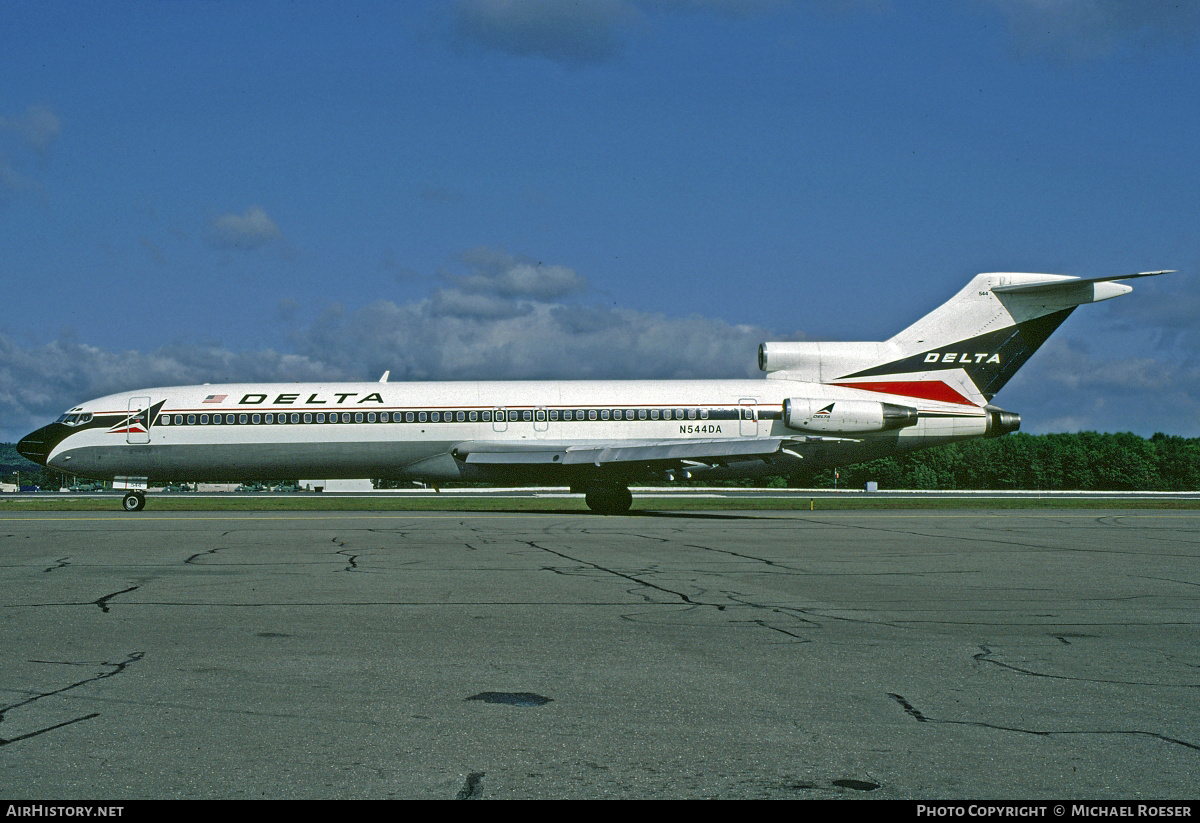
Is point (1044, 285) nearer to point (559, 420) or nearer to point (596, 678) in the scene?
point (559, 420)

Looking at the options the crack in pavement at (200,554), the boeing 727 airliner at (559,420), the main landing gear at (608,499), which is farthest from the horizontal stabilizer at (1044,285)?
the crack in pavement at (200,554)

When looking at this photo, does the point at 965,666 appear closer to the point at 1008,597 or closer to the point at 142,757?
the point at 1008,597

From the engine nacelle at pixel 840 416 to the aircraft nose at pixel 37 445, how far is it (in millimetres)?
22954

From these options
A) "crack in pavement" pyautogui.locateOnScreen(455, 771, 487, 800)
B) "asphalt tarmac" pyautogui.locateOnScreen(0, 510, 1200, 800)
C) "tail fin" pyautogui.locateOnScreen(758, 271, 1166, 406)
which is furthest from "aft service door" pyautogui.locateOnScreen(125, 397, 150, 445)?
"crack in pavement" pyautogui.locateOnScreen(455, 771, 487, 800)

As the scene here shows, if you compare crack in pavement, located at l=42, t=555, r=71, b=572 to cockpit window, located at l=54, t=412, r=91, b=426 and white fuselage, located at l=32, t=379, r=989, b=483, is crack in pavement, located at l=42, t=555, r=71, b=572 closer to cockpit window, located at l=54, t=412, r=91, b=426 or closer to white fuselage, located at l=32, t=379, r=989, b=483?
white fuselage, located at l=32, t=379, r=989, b=483

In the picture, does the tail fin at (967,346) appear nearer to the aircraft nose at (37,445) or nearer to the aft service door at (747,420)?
the aft service door at (747,420)

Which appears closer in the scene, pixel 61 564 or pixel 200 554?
pixel 61 564

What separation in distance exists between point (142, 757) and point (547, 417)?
85.3 feet

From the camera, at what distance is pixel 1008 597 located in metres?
11.4

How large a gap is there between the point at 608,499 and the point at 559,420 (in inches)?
118

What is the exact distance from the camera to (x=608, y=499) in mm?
31703

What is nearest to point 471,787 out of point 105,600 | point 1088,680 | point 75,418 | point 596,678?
point 596,678

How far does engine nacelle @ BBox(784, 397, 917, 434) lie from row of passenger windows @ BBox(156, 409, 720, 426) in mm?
1966

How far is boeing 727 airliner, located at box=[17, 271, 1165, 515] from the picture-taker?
3070 cm
